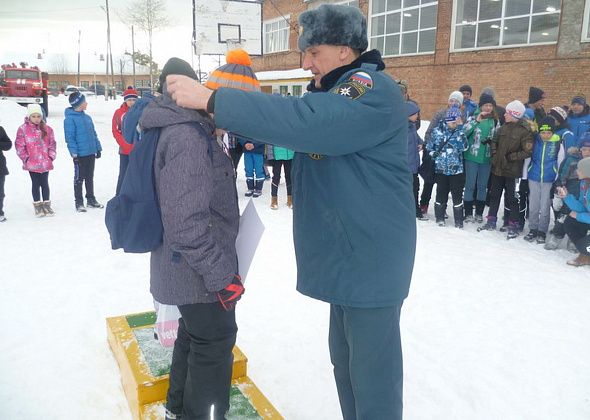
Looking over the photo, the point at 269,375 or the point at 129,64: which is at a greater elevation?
the point at 129,64

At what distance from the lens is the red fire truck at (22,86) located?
80.0ft

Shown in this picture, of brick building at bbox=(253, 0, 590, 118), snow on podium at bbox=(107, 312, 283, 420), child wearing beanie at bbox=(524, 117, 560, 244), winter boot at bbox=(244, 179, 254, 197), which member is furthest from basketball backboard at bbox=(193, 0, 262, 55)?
snow on podium at bbox=(107, 312, 283, 420)

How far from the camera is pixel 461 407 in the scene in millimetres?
2881

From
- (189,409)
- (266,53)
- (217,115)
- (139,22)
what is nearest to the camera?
(217,115)

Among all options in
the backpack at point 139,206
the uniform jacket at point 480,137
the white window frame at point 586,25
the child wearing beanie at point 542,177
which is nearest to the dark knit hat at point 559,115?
the child wearing beanie at point 542,177

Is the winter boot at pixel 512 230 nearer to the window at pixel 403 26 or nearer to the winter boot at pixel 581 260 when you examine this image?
the winter boot at pixel 581 260

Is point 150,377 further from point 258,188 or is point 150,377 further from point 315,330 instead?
point 258,188

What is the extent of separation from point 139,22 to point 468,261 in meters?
42.0

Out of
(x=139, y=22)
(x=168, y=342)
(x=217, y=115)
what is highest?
(x=139, y=22)

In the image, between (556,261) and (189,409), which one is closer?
(189,409)

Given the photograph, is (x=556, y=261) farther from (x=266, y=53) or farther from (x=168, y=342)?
(x=266, y=53)

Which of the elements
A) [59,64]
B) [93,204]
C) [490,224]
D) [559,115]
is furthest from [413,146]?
[59,64]

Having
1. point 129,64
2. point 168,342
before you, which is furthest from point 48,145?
point 129,64

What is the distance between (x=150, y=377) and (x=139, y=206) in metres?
1.16
